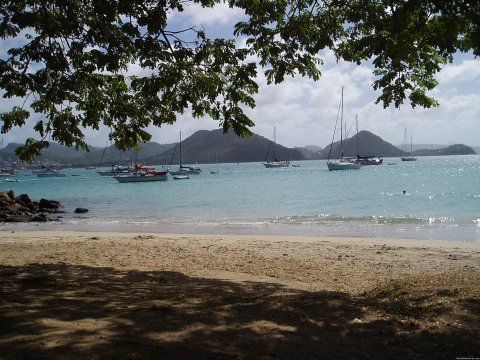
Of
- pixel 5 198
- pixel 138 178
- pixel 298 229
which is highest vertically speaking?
pixel 138 178

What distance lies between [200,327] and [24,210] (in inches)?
1059

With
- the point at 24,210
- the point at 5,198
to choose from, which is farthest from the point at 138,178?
the point at 24,210

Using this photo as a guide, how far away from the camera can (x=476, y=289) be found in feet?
20.3

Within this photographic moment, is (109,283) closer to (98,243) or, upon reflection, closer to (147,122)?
(147,122)

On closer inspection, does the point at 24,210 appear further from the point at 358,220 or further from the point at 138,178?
the point at 138,178

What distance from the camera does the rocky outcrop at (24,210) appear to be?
76.8 feet

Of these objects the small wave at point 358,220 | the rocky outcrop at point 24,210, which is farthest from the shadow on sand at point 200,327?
the rocky outcrop at point 24,210

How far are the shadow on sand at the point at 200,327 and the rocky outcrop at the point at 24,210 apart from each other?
19243 mm

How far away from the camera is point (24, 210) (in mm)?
27344

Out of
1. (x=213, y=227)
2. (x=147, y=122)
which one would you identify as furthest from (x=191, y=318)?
(x=213, y=227)

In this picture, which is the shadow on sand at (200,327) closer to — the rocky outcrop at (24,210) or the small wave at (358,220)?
the small wave at (358,220)

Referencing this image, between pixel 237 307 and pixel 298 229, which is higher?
pixel 237 307

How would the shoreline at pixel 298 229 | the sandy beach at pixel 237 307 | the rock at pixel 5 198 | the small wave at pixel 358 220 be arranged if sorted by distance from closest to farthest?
the sandy beach at pixel 237 307 → the shoreline at pixel 298 229 → the small wave at pixel 358 220 → the rock at pixel 5 198

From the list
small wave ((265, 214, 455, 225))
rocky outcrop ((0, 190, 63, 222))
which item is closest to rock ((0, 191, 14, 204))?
rocky outcrop ((0, 190, 63, 222))
